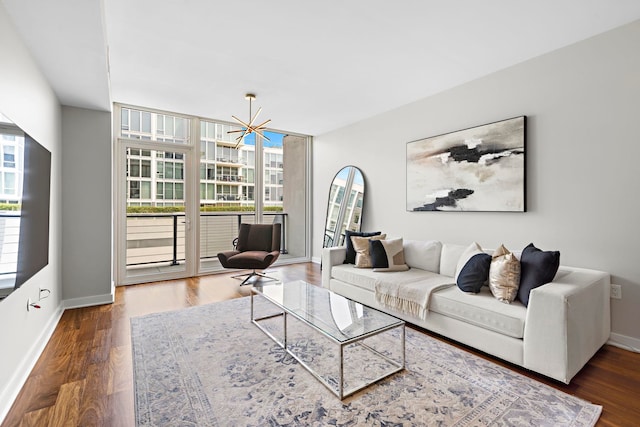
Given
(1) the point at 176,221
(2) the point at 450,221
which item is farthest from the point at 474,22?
(1) the point at 176,221

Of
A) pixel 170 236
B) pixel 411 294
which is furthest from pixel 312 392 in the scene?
pixel 170 236

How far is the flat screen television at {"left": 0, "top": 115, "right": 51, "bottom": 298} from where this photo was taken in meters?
1.62

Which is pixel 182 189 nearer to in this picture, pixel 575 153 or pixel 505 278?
pixel 505 278

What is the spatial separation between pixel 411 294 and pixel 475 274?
58 cm

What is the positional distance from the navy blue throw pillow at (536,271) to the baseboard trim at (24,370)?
3.43 m

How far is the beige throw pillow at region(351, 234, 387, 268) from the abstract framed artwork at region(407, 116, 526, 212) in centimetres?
91

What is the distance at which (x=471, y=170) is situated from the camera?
3.51 m

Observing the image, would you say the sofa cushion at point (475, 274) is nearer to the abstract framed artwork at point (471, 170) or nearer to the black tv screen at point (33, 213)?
the abstract framed artwork at point (471, 170)

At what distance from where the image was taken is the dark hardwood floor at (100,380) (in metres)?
1.71

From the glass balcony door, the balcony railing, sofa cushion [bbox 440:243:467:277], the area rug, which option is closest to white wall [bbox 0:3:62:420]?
the area rug

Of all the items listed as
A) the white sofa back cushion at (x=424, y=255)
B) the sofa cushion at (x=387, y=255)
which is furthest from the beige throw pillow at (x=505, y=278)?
the sofa cushion at (x=387, y=255)

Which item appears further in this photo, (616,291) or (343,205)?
(343,205)

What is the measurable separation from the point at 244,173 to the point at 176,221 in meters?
1.45

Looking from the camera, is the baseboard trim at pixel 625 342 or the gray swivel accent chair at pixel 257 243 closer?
the baseboard trim at pixel 625 342
